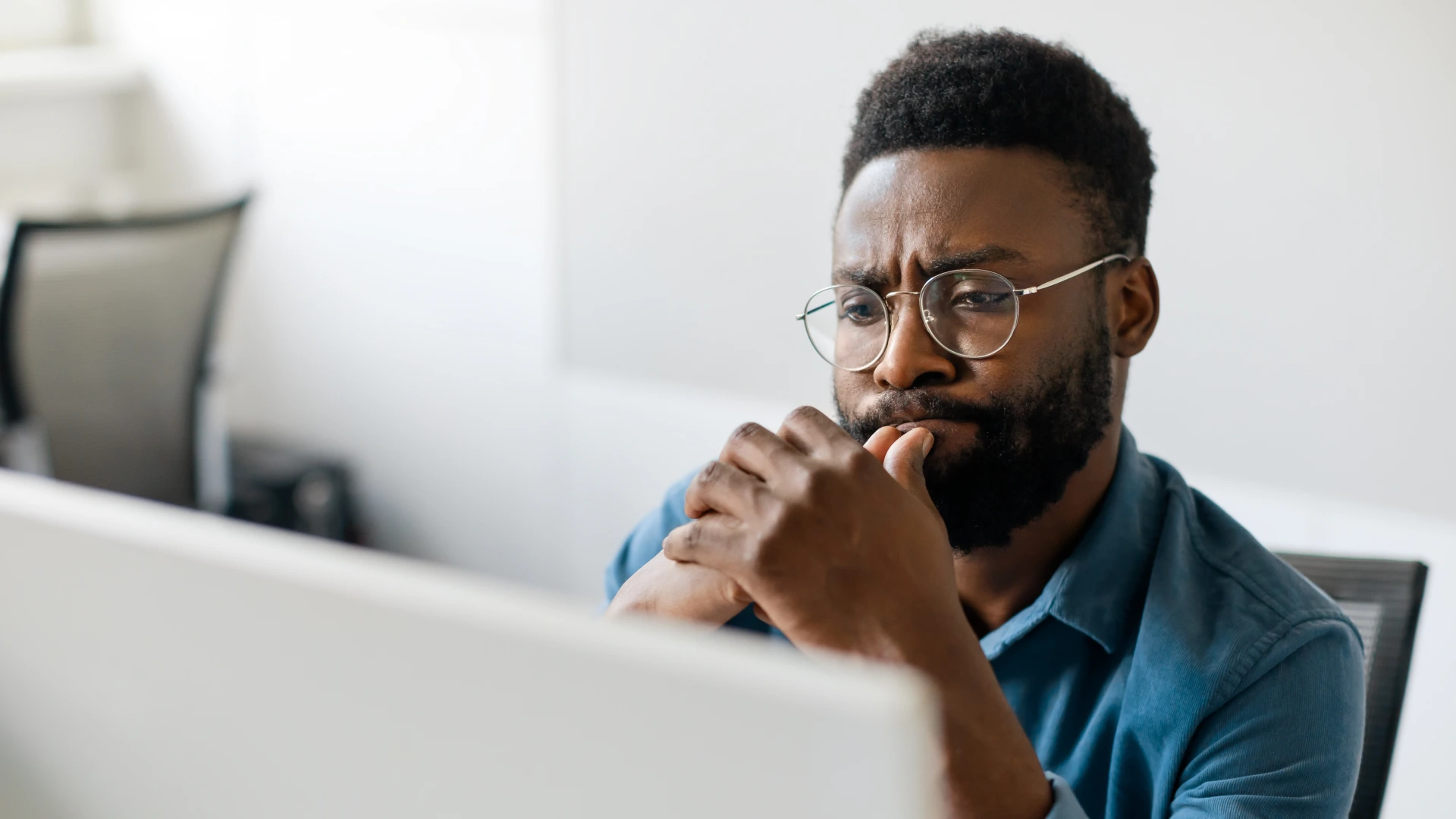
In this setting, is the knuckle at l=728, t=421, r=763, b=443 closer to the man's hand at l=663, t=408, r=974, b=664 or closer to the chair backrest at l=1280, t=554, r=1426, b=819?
the man's hand at l=663, t=408, r=974, b=664

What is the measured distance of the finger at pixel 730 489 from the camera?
0.69m

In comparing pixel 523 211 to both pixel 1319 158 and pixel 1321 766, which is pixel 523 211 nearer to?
pixel 1319 158

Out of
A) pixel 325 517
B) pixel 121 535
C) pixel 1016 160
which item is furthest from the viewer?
pixel 325 517

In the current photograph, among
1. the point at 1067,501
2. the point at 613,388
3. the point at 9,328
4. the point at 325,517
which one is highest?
the point at 1067,501

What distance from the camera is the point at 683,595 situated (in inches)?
33.0

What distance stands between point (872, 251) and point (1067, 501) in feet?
0.81

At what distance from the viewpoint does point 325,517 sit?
3.25 m

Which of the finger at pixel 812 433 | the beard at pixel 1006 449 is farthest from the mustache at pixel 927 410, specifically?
the finger at pixel 812 433

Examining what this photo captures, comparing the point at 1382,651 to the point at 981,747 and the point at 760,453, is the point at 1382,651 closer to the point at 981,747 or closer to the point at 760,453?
the point at 981,747

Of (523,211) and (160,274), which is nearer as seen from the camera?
(160,274)

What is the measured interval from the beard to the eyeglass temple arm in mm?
41

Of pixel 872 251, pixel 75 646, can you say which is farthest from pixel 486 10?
pixel 75 646

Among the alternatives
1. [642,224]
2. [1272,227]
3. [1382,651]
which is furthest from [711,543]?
[642,224]

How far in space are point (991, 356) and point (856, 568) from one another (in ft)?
1.24
